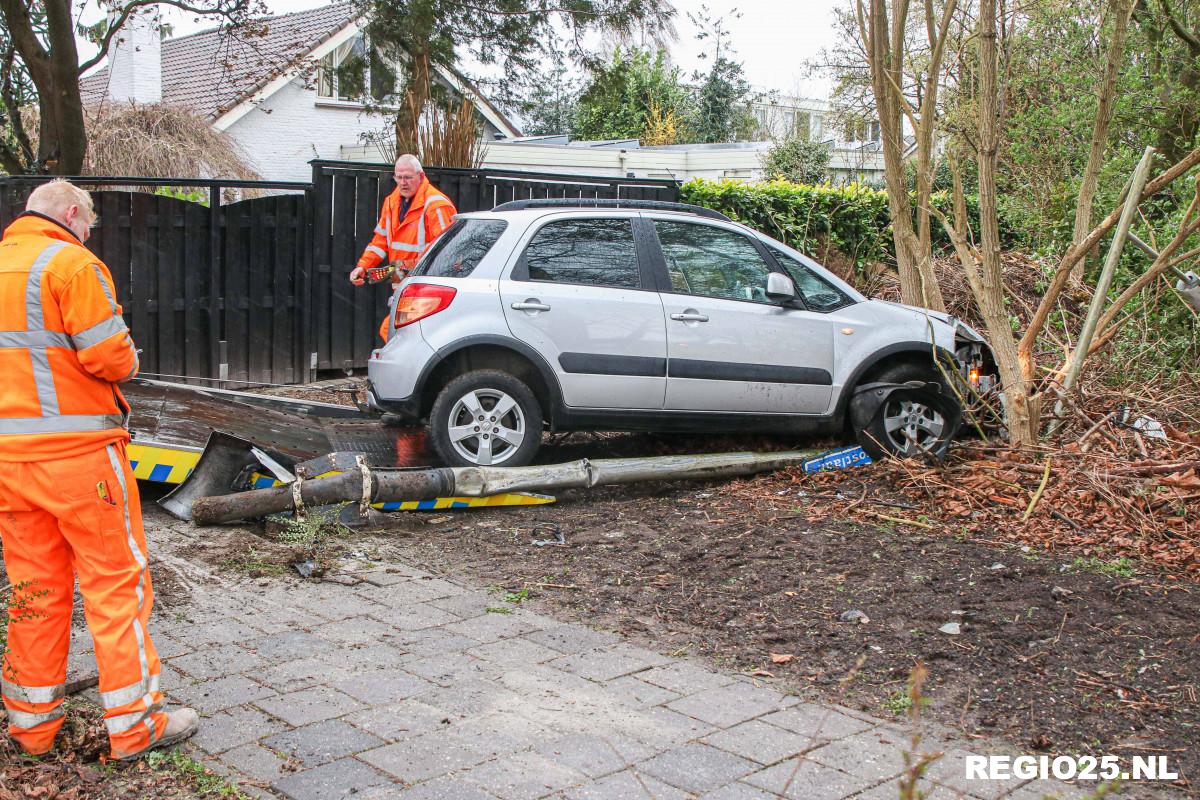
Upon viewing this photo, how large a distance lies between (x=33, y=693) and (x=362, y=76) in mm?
13348

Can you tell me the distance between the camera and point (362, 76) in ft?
52.0

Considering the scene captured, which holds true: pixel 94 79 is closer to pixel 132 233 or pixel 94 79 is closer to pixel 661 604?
pixel 132 233

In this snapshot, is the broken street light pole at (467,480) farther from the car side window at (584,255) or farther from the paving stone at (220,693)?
the paving stone at (220,693)

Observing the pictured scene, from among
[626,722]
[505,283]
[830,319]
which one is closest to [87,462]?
[626,722]

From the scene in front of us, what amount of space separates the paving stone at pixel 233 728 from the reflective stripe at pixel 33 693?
467mm

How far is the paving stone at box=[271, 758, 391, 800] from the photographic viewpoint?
353 centimetres

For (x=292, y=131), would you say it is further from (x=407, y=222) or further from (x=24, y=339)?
(x=24, y=339)

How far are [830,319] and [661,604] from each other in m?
3.34

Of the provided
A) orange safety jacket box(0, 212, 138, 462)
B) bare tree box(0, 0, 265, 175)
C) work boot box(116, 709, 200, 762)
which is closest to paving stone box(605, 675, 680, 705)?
work boot box(116, 709, 200, 762)

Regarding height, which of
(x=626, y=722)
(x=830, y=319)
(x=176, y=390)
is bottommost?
(x=626, y=722)

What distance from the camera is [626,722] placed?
409cm

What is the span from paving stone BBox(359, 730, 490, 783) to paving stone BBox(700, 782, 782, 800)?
2.56ft

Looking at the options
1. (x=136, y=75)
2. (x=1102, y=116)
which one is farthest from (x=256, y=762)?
(x=136, y=75)

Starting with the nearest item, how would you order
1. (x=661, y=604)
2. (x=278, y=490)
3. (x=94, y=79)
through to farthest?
(x=661, y=604), (x=278, y=490), (x=94, y=79)
